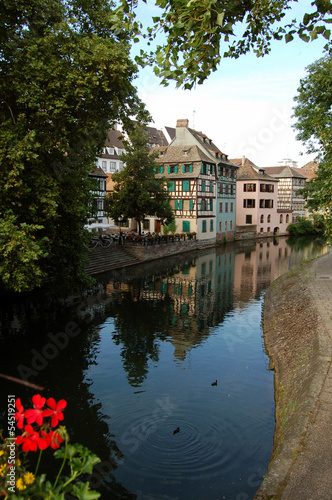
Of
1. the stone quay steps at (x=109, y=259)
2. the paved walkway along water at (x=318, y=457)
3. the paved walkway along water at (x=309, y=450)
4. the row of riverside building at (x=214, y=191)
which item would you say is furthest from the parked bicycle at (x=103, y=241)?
the paved walkway along water at (x=318, y=457)

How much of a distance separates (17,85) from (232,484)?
42.9ft

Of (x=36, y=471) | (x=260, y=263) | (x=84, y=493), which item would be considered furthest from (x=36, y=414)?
(x=260, y=263)

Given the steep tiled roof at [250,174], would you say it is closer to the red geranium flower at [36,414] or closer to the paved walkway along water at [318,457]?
the paved walkway along water at [318,457]

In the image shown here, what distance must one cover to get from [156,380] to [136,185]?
27.4m

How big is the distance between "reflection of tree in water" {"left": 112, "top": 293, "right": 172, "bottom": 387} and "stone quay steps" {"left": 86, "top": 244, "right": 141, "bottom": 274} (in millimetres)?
7258

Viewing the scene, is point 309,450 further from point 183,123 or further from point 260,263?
point 183,123

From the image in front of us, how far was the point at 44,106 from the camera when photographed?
13.8 m

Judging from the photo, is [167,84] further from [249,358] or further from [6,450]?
[249,358]

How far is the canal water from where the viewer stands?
8.77 m

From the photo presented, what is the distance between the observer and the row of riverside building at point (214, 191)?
4919cm

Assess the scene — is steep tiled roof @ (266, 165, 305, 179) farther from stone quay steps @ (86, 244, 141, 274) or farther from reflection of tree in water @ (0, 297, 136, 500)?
reflection of tree in water @ (0, 297, 136, 500)

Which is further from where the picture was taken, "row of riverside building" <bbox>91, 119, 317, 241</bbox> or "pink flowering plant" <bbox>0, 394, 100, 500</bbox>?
"row of riverside building" <bbox>91, 119, 317, 241</bbox>

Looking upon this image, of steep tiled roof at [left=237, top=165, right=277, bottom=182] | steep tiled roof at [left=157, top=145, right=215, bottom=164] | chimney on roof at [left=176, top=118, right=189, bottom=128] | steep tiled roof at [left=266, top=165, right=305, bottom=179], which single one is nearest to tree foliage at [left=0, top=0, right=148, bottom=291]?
steep tiled roof at [left=157, top=145, right=215, bottom=164]

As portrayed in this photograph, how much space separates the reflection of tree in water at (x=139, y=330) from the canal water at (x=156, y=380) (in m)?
0.05
